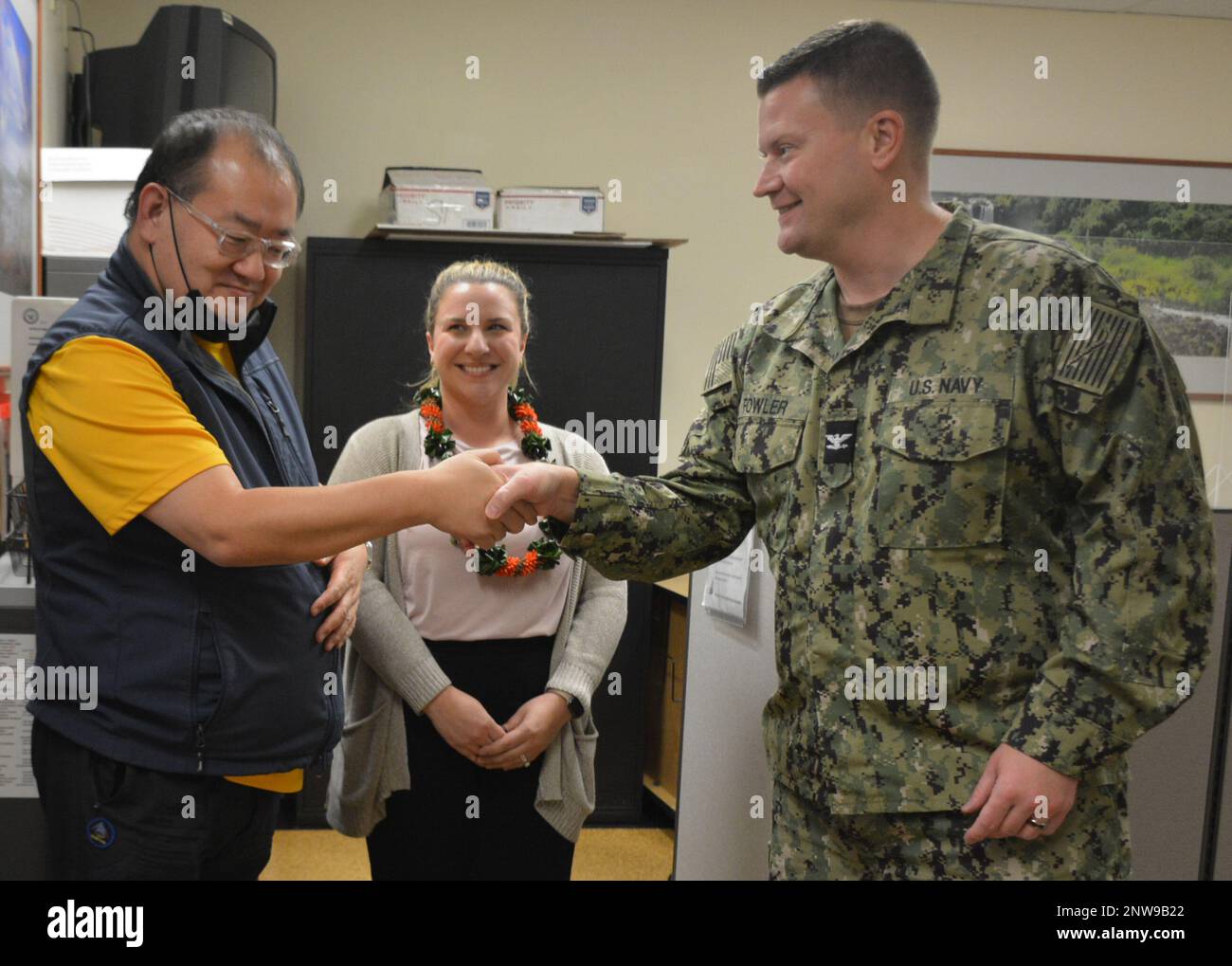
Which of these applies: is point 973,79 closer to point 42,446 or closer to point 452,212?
point 452,212

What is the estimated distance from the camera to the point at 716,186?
167 inches

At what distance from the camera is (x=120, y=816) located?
4.51ft

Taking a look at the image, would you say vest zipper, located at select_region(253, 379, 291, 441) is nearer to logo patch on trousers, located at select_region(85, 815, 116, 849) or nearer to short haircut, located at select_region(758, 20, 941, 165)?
logo patch on trousers, located at select_region(85, 815, 116, 849)

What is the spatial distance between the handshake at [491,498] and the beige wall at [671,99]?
8.53 ft

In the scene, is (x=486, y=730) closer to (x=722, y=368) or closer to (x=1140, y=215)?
(x=722, y=368)

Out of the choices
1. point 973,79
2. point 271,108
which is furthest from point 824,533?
point 973,79

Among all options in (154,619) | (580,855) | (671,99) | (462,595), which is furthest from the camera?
(671,99)

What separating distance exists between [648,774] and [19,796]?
2463mm

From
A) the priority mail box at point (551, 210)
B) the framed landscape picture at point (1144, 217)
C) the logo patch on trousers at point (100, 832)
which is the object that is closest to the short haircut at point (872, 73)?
the logo patch on trousers at point (100, 832)

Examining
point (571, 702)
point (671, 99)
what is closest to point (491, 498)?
point (571, 702)

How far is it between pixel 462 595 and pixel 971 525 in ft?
3.41

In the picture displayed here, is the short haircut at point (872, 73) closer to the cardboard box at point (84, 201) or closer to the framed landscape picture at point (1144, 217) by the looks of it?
the cardboard box at point (84, 201)

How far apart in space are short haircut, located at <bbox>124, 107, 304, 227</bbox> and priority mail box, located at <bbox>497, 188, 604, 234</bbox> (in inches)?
85.6

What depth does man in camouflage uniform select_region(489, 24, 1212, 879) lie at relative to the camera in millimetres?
1228
